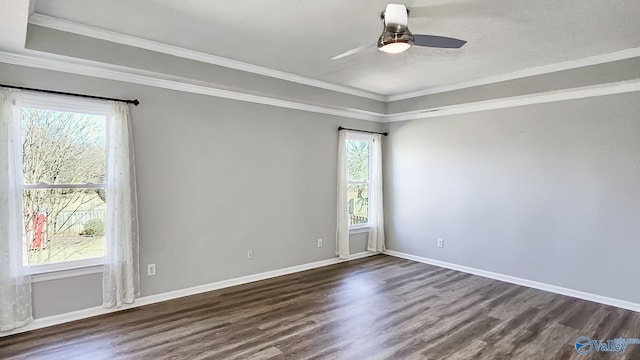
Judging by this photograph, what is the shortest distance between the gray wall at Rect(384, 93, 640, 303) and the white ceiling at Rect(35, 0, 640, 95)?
0.85 meters

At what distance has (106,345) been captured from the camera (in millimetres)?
2936

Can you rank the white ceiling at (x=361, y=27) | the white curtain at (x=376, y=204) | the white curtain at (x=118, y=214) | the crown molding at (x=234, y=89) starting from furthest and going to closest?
the white curtain at (x=376, y=204) < the white curtain at (x=118, y=214) < the crown molding at (x=234, y=89) < the white ceiling at (x=361, y=27)

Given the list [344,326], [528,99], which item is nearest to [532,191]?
[528,99]

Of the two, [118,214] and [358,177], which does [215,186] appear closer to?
[118,214]

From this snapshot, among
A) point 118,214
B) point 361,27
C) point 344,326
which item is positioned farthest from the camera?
point 118,214

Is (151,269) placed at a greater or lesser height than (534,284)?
greater

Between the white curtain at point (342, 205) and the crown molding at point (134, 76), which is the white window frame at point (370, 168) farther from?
the crown molding at point (134, 76)

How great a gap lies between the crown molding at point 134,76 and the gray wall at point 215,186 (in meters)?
0.07

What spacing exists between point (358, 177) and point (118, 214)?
12.4 ft

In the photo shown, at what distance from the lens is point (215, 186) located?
4371 mm

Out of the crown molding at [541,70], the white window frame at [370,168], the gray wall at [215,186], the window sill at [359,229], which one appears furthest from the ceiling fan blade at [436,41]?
the window sill at [359,229]

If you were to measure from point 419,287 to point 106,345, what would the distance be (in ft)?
11.3

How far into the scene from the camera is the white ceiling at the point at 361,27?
2795 mm

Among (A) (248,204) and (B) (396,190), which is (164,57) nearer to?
(A) (248,204)
